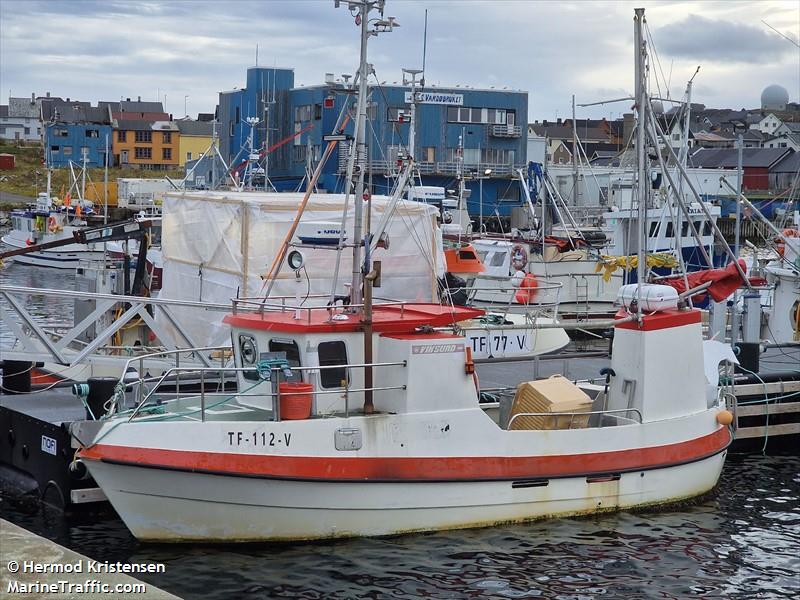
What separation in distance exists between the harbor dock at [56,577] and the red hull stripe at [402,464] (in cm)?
477

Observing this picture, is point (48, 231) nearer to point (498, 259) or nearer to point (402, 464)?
point (498, 259)

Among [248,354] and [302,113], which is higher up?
[302,113]

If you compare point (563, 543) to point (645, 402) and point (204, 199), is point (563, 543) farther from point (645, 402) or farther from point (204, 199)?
point (204, 199)

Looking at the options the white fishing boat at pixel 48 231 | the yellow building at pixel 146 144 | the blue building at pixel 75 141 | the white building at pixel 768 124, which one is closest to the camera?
the white fishing boat at pixel 48 231

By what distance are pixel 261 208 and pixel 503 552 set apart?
11054 millimetres

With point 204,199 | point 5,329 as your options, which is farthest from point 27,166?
point 204,199

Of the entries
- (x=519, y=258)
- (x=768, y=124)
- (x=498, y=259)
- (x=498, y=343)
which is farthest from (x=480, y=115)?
(x=768, y=124)

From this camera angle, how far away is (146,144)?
110 m

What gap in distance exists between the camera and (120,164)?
357ft

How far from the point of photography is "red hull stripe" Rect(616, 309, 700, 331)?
665 inches

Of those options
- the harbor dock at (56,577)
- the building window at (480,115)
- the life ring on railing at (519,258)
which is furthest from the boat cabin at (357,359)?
the building window at (480,115)

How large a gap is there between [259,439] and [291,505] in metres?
0.99

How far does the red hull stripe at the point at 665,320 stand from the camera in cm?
1689

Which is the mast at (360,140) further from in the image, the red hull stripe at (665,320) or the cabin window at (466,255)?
the cabin window at (466,255)
